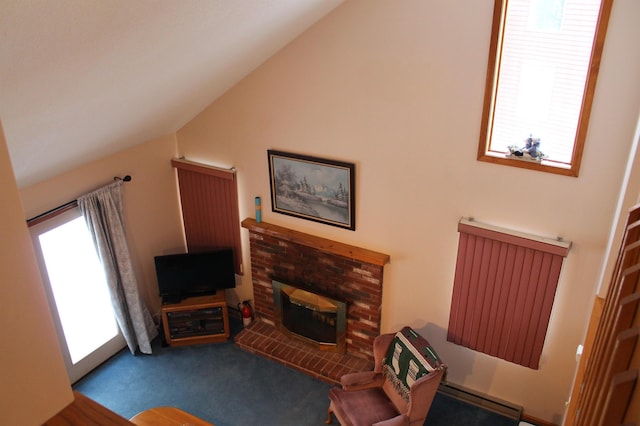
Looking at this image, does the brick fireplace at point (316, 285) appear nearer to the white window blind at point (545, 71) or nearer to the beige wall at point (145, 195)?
the beige wall at point (145, 195)

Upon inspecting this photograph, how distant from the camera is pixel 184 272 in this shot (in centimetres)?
567

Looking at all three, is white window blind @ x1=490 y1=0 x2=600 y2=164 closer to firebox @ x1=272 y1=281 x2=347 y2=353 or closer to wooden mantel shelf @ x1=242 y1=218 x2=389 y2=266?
wooden mantel shelf @ x1=242 y1=218 x2=389 y2=266

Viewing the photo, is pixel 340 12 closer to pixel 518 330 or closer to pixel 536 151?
pixel 536 151

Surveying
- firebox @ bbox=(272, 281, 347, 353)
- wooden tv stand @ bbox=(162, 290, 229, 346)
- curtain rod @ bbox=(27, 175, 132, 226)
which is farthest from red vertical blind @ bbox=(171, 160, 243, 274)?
curtain rod @ bbox=(27, 175, 132, 226)

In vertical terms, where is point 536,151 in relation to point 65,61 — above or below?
below

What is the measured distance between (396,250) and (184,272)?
2276 millimetres

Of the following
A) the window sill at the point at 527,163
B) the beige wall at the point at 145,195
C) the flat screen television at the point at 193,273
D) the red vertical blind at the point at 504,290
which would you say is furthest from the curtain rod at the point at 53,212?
the window sill at the point at 527,163

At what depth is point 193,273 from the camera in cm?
570

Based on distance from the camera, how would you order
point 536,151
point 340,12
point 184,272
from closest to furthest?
1. point 536,151
2. point 340,12
3. point 184,272

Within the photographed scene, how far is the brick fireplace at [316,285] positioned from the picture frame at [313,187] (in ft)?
0.79

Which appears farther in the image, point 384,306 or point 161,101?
point 384,306

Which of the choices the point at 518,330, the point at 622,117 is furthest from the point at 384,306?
the point at 622,117

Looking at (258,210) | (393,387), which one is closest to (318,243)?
(258,210)

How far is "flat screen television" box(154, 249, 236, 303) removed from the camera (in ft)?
18.4
